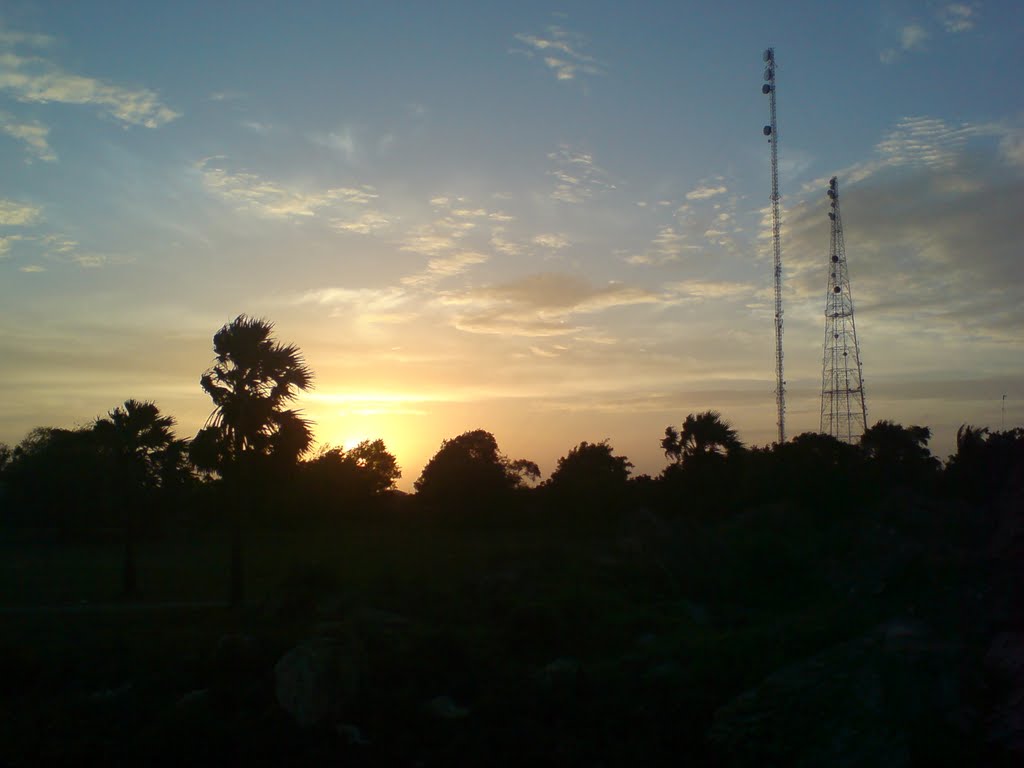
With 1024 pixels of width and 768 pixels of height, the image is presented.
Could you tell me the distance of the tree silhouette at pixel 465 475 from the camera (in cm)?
5173

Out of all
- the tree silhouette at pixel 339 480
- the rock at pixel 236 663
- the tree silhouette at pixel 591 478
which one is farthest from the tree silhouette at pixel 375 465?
the rock at pixel 236 663

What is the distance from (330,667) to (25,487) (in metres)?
42.5

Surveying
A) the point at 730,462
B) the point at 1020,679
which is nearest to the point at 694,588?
the point at 1020,679

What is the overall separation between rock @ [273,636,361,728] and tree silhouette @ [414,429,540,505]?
39080 millimetres

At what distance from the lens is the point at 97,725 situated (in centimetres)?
1159

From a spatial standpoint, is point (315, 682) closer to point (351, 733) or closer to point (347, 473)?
point (351, 733)

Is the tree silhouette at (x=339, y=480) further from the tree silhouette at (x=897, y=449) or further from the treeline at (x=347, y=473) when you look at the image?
the tree silhouette at (x=897, y=449)

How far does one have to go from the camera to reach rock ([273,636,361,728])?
38.1 feet

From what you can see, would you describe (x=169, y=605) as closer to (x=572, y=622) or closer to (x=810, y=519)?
(x=572, y=622)

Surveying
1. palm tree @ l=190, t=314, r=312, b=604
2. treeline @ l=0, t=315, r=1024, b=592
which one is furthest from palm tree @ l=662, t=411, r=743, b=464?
palm tree @ l=190, t=314, r=312, b=604

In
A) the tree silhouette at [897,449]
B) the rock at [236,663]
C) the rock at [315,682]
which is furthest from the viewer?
the tree silhouette at [897,449]

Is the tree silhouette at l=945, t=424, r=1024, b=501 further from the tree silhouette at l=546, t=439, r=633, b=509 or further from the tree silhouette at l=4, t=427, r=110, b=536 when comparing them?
the tree silhouette at l=4, t=427, r=110, b=536

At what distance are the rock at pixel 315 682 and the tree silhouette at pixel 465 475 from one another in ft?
128

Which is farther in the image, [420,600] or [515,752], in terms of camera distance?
[420,600]
